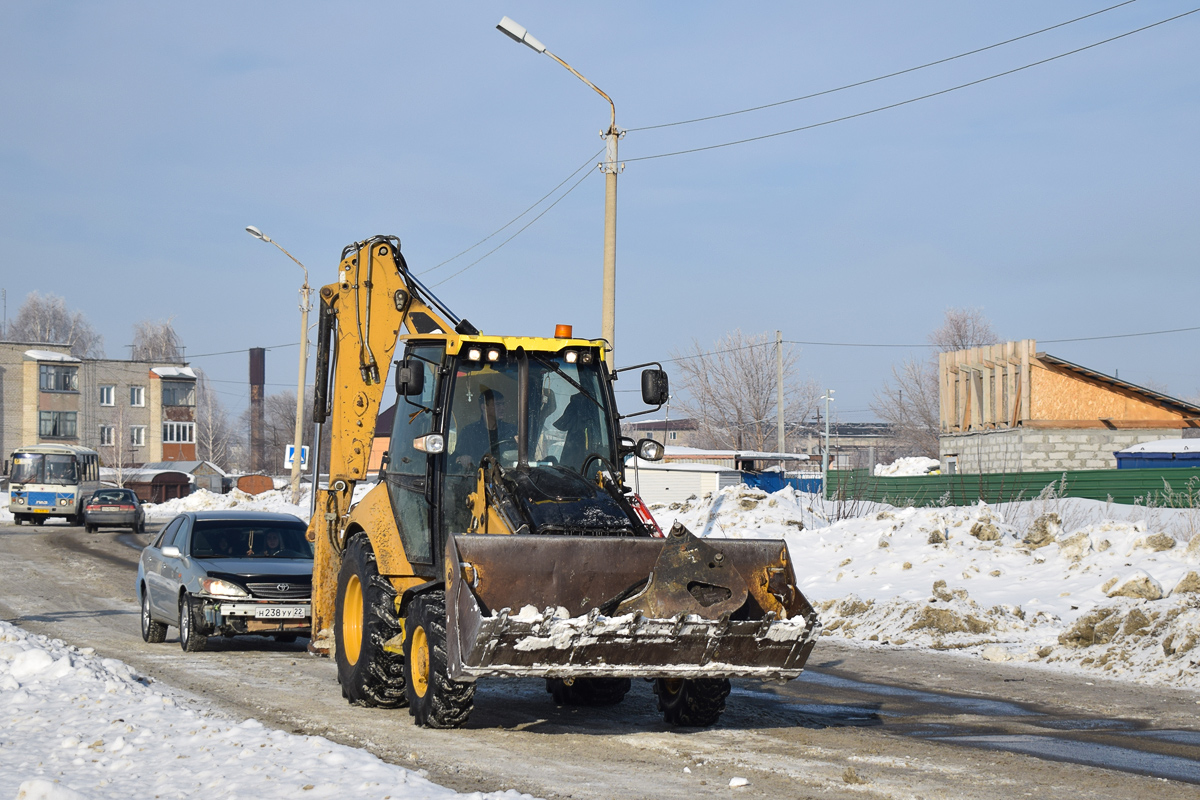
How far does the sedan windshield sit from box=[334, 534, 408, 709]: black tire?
4.48m

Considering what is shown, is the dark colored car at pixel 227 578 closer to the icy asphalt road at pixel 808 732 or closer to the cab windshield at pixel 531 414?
the icy asphalt road at pixel 808 732

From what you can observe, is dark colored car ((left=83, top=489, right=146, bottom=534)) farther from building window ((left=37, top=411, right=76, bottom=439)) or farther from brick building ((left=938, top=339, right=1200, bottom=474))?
building window ((left=37, top=411, right=76, bottom=439))

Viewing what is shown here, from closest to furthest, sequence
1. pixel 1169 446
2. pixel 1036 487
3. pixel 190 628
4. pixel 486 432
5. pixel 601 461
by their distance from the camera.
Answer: pixel 486 432
pixel 601 461
pixel 190 628
pixel 1036 487
pixel 1169 446

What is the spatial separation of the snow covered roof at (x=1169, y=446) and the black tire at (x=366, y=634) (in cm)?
3138

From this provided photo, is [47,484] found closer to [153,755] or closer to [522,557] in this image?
[153,755]

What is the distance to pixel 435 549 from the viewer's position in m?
8.52

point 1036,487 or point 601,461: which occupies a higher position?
point 601,461

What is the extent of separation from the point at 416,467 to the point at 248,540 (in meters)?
5.93

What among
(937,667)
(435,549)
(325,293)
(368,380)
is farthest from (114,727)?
(937,667)

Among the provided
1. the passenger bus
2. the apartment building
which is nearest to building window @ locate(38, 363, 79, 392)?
the apartment building

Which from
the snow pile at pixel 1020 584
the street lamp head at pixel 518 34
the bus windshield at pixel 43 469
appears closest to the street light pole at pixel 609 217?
the street lamp head at pixel 518 34

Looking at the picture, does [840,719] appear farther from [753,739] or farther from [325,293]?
[325,293]

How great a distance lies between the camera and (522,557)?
292 inches

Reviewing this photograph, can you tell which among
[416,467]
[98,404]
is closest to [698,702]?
[416,467]
